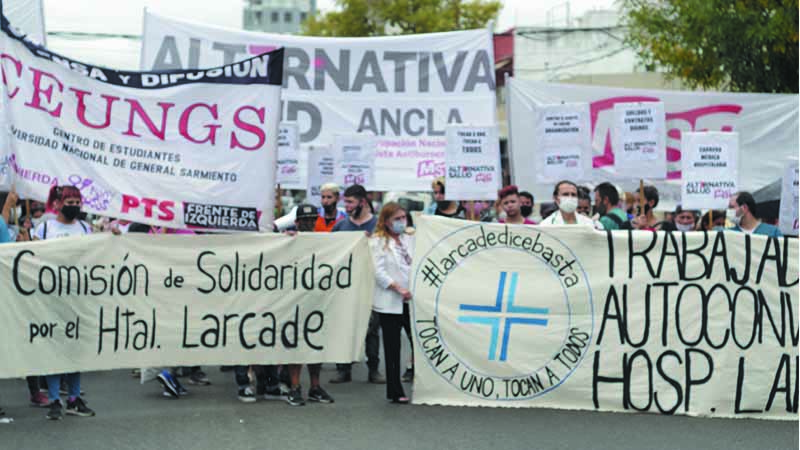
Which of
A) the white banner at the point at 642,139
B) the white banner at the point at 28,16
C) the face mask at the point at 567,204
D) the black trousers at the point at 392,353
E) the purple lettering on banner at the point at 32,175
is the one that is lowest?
the black trousers at the point at 392,353

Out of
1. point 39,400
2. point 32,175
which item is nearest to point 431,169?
point 39,400

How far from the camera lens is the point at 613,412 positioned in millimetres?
9570

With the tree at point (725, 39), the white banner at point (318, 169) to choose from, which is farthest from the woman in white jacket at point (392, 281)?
the tree at point (725, 39)

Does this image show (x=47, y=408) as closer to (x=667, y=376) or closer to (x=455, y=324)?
(x=455, y=324)

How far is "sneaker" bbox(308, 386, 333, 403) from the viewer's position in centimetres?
1015

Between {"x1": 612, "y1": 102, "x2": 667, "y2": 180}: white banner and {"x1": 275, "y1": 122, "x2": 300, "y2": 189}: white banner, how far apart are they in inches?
158

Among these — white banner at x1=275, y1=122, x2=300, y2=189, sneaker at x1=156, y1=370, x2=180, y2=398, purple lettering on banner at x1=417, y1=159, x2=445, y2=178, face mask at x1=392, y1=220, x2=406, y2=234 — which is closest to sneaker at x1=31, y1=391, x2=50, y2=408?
sneaker at x1=156, y1=370, x2=180, y2=398

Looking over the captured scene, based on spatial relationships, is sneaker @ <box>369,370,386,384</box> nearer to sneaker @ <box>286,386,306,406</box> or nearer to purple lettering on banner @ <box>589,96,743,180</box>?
sneaker @ <box>286,386,306,406</box>

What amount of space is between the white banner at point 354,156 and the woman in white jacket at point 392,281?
14.1 feet

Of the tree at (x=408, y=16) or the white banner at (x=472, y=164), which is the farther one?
the tree at (x=408, y=16)

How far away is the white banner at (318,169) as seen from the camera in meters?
15.7

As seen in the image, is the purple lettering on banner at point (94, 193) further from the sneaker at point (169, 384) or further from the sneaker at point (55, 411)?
the sneaker at point (169, 384)

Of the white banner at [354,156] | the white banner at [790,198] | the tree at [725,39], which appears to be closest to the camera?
the white banner at [790,198]

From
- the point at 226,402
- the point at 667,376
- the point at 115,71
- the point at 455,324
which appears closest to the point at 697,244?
the point at 667,376
